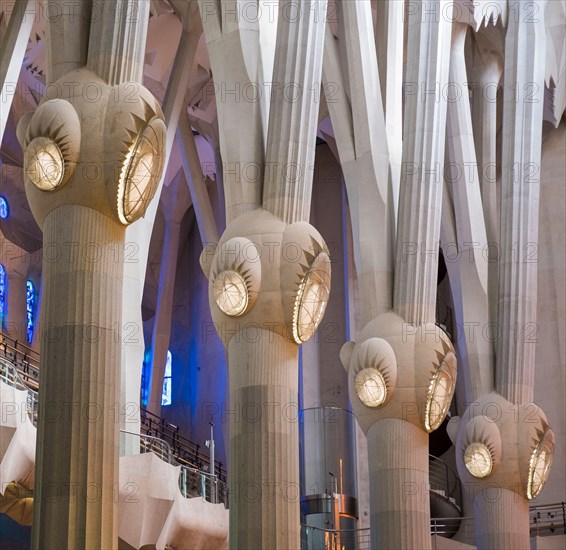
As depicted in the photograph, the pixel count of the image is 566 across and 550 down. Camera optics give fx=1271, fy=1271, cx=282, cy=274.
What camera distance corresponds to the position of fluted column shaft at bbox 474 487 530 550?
16.3m

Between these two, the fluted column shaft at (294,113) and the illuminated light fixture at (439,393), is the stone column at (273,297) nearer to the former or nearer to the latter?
the fluted column shaft at (294,113)

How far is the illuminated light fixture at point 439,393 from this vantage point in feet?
45.6

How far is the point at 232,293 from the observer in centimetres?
1111

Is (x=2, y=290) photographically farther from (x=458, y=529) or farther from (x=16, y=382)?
(x=16, y=382)

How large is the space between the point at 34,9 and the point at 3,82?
A: 1361 mm

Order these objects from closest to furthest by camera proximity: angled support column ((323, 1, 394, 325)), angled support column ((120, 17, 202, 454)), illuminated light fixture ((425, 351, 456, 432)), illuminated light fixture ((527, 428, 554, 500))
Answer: illuminated light fixture ((425, 351, 456, 432)), angled support column ((323, 1, 394, 325)), angled support column ((120, 17, 202, 454)), illuminated light fixture ((527, 428, 554, 500))

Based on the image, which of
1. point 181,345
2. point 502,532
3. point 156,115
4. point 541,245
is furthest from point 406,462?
point 181,345

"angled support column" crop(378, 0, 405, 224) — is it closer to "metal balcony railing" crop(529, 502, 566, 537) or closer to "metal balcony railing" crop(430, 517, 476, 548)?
"metal balcony railing" crop(529, 502, 566, 537)

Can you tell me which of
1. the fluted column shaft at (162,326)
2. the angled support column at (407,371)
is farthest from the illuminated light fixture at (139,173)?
the fluted column shaft at (162,326)

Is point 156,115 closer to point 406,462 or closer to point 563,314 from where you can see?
point 406,462

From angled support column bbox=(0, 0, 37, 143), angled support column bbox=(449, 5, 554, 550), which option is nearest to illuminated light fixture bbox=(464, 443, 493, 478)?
angled support column bbox=(449, 5, 554, 550)

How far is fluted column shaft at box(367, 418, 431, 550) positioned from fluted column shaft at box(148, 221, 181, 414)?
10.5 m

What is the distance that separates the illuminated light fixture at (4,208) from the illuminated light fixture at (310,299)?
1402cm

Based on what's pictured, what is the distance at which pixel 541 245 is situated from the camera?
22203mm
